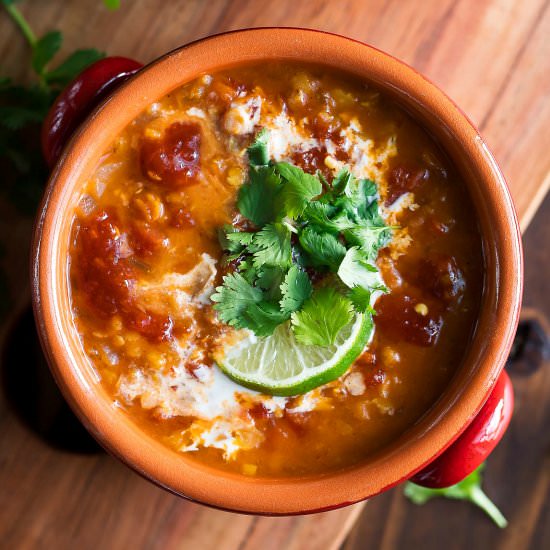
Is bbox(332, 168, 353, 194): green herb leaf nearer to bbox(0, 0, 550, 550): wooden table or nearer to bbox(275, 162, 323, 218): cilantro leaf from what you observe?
bbox(275, 162, 323, 218): cilantro leaf

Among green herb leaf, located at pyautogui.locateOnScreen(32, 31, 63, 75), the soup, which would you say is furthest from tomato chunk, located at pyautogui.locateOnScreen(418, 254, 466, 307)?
green herb leaf, located at pyautogui.locateOnScreen(32, 31, 63, 75)

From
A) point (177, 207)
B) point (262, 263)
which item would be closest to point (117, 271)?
point (177, 207)

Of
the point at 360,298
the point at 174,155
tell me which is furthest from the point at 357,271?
the point at 174,155

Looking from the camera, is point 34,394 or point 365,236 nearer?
point 365,236

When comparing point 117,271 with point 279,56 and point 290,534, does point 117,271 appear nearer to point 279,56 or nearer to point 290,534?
point 279,56

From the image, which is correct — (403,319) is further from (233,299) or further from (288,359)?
(233,299)

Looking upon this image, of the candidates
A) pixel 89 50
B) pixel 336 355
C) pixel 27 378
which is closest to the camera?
pixel 336 355

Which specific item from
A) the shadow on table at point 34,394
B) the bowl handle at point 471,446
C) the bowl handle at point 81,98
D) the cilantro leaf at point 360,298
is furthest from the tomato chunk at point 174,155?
the bowl handle at point 471,446
